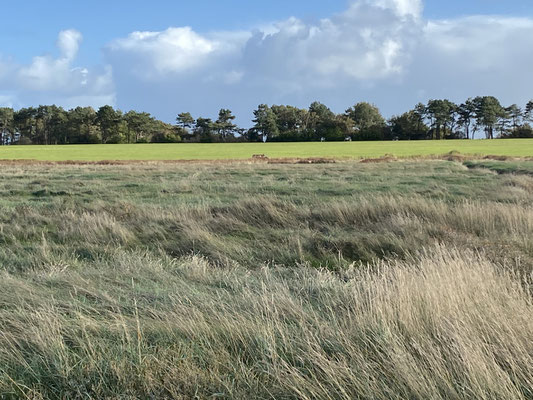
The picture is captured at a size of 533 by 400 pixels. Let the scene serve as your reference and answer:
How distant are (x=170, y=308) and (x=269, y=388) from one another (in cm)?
157

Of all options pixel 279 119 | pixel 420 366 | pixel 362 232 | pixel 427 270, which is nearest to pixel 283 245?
pixel 362 232

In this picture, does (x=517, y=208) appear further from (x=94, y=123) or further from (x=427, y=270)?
(x=94, y=123)

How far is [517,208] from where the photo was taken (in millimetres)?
10234

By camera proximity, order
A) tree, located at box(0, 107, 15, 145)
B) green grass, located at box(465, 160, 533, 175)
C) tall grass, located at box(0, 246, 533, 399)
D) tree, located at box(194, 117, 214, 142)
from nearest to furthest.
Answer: tall grass, located at box(0, 246, 533, 399) → green grass, located at box(465, 160, 533, 175) → tree, located at box(0, 107, 15, 145) → tree, located at box(194, 117, 214, 142)

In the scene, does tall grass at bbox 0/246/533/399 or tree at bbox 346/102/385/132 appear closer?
tall grass at bbox 0/246/533/399

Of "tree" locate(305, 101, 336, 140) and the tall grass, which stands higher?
"tree" locate(305, 101, 336, 140)

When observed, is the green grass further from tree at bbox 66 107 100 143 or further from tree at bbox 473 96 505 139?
→ tree at bbox 66 107 100 143

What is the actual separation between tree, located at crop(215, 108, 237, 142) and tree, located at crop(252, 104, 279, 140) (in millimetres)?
5644

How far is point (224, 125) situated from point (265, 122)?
32.5ft

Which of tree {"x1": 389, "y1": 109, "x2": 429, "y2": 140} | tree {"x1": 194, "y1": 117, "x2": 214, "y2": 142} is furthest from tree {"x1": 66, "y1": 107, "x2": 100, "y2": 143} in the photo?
tree {"x1": 389, "y1": 109, "x2": 429, "y2": 140}

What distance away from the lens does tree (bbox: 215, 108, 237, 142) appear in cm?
10400

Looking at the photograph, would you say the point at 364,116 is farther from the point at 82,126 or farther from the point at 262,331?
the point at 262,331

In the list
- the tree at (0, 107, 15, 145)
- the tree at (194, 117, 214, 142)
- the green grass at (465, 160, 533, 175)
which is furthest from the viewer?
the tree at (194, 117, 214, 142)

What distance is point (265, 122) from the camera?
101188 millimetres
